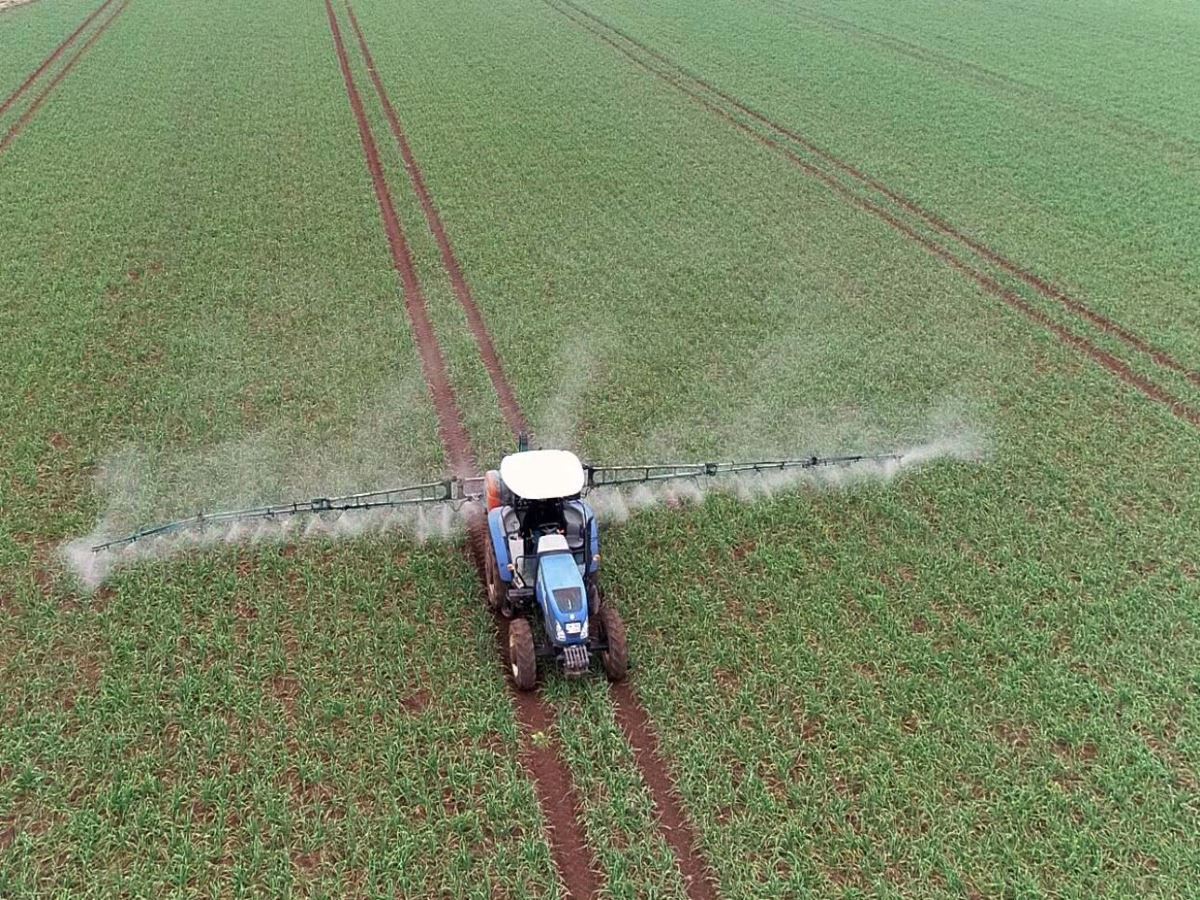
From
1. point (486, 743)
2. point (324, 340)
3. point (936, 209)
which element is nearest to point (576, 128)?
point (936, 209)

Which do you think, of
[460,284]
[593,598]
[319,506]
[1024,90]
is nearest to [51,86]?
[460,284]

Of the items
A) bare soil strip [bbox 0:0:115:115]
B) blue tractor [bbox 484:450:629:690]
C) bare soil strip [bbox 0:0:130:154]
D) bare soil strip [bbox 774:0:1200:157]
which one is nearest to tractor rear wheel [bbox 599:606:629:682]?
blue tractor [bbox 484:450:629:690]

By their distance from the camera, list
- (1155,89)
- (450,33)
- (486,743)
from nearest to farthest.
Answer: (486,743) < (1155,89) < (450,33)

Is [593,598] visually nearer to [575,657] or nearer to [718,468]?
[575,657]

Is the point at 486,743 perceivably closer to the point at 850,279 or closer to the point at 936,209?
the point at 850,279

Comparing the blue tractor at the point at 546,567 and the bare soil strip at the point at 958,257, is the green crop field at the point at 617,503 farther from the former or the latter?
the blue tractor at the point at 546,567

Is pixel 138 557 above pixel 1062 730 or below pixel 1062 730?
above

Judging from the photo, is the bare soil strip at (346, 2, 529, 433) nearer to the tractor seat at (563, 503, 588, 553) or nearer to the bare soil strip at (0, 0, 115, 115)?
the tractor seat at (563, 503, 588, 553)
